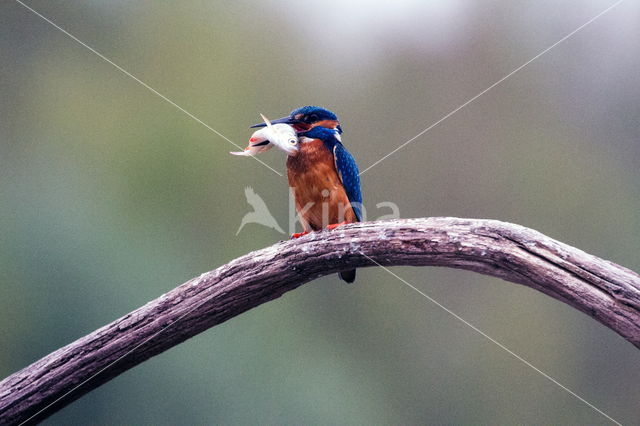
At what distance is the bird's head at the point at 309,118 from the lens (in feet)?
7.06

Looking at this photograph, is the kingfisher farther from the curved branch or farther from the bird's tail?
the curved branch

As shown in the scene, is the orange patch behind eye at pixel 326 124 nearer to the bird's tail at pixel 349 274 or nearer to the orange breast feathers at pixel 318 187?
the orange breast feathers at pixel 318 187

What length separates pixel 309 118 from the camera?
7.10 ft

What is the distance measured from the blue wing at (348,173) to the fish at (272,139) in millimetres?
159

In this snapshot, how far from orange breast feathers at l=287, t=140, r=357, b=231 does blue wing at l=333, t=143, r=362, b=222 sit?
2 centimetres

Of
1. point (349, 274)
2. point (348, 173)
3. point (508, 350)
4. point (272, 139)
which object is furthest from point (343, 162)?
point (508, 350)

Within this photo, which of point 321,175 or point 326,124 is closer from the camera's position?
point 321,175

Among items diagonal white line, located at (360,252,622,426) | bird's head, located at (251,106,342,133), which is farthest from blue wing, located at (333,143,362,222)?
diagonal white line, located at (360,252,622,426)

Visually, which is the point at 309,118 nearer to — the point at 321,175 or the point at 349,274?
the point at 321,175

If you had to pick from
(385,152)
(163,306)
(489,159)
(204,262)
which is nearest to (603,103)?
(489,159)

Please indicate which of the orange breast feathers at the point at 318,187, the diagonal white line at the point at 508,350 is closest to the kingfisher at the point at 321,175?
the orange breast feathers at the point at 318,187

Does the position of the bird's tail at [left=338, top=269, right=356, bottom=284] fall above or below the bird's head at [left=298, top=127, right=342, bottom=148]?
below

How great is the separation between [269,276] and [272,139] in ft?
1.74

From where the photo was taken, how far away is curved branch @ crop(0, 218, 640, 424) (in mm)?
1431
